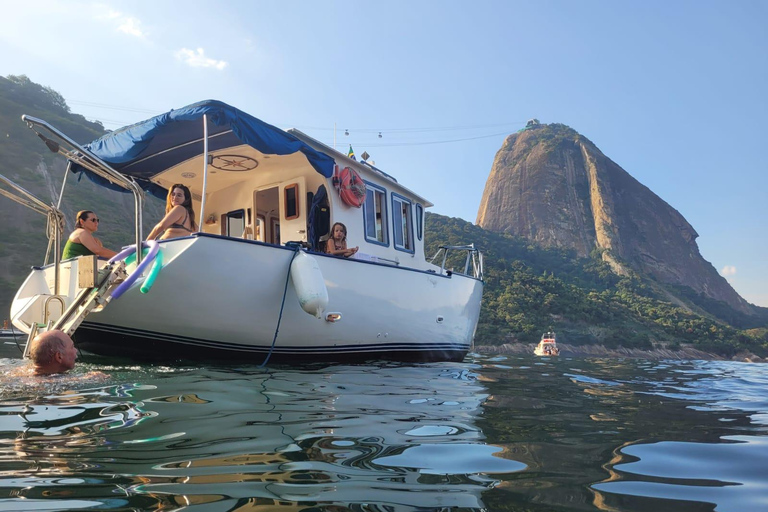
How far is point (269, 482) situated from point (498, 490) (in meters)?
0.66

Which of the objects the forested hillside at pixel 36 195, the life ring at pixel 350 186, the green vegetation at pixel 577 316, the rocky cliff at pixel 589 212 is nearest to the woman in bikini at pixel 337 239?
the life ring at pixel 350 186

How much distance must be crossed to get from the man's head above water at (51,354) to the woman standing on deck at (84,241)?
1.61 meters

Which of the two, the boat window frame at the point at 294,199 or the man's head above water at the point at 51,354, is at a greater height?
the boat window frame at the point at 294,199

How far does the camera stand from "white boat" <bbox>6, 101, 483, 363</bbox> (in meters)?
4.48

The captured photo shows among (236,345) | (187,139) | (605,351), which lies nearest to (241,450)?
(236,345)

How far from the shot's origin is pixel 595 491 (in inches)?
58.7

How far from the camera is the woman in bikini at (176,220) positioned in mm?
4945

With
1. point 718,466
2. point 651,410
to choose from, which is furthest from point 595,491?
point 651,410

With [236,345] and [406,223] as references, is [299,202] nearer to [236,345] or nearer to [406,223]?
[406,223]

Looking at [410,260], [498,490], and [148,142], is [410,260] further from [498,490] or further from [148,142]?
[498,490]

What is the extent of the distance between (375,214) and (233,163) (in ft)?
7.03

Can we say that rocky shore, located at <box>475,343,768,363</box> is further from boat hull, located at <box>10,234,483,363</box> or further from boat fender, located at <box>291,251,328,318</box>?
boat fender, located at <box>291,251,328,318</box>

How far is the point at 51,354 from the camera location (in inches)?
138

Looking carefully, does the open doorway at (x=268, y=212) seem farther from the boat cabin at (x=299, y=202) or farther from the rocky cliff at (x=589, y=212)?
the rocky cliff at (x=589, y=212)
